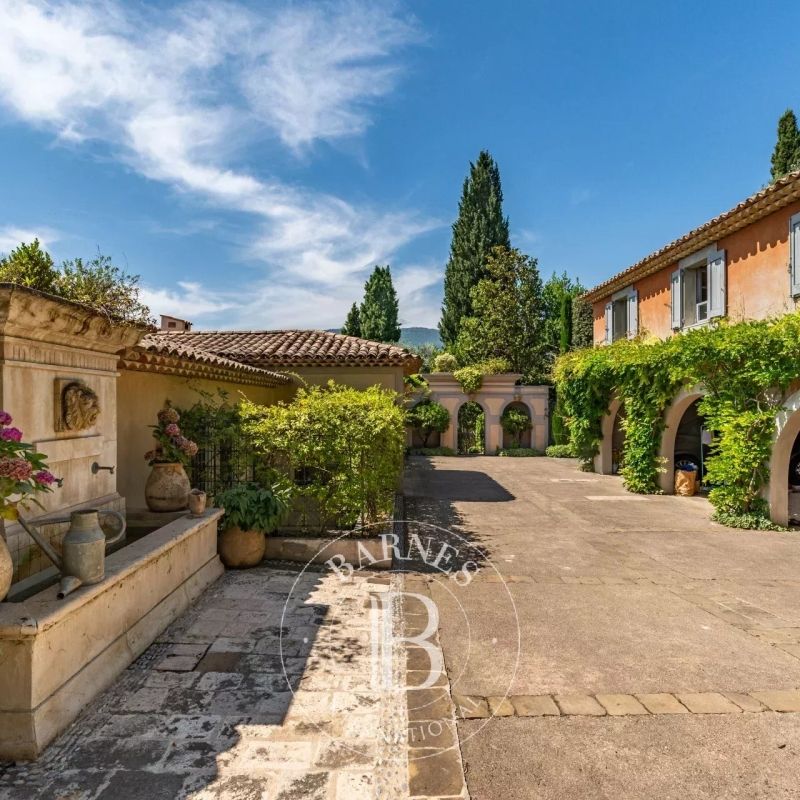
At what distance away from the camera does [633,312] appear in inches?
655

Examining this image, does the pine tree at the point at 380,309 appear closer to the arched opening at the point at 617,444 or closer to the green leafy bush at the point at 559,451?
the green leafy bush at the point at 559,451

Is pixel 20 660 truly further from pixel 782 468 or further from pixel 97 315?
pixel 782 468

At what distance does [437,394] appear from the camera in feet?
81.2

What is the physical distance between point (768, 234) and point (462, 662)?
443 inches

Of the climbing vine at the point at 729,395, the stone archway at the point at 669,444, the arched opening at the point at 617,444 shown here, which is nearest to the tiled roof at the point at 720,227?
the climbing vine at the point at 729,395

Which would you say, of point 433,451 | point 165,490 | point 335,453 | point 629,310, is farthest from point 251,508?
point 433,451

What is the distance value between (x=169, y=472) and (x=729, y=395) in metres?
10.3

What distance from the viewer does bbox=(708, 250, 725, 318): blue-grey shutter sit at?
12227mm

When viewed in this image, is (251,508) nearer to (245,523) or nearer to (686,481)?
(245,523)

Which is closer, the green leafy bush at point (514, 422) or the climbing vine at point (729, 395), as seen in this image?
the climbing vine at point (729, 395)

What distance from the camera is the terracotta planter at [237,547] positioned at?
6859 millimetres

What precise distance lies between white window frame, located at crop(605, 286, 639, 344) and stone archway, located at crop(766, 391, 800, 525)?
279 inches

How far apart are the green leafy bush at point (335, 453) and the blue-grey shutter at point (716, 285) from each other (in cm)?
920

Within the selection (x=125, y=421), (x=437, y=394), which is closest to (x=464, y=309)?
(x=437, y=394)
